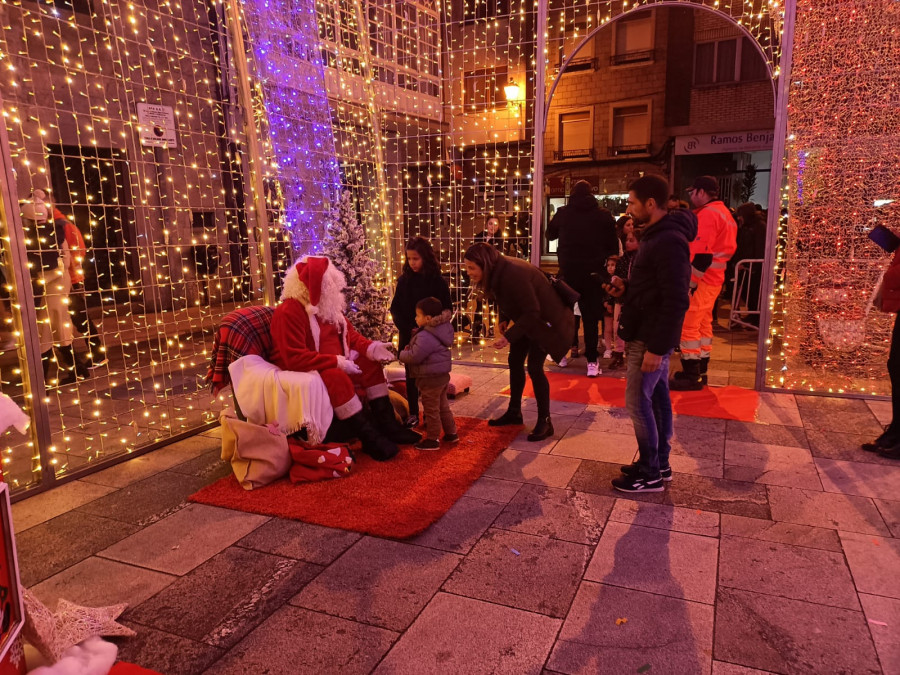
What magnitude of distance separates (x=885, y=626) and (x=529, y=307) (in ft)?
8.31

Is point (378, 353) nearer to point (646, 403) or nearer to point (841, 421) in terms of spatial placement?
point (646, 403)

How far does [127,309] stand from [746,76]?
2049 centimetres

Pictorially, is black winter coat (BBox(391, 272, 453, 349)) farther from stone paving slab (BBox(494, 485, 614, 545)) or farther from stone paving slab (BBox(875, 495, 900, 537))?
stone paving slab (BBox(875, 495, 900, 537))

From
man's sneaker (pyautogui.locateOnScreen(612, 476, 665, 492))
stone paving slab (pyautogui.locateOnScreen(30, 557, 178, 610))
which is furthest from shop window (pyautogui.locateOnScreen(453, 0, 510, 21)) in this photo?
stone paving slab (pyautogui.locateOnScreen(30, 557, 178, 610))

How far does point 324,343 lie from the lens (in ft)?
14.4

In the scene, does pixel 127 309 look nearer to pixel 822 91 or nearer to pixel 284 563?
pixel 284 563

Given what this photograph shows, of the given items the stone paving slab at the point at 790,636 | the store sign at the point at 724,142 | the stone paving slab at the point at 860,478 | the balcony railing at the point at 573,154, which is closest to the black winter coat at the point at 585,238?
the stone paving slab at the point at 860,478

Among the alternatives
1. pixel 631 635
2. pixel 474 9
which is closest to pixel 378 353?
pixel 631 635

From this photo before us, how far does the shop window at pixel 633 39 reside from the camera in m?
20.0

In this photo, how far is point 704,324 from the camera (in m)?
5.95

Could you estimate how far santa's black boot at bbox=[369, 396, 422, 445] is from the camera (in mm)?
4555

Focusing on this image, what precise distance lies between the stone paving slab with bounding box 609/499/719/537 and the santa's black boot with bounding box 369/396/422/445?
1.68m

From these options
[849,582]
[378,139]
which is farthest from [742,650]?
[378,139]

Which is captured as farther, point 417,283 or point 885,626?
point 417,283
